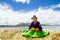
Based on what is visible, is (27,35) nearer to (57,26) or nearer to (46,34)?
(46,34)

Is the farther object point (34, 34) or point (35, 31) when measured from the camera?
point (35, 31)

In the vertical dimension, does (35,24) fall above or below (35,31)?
above

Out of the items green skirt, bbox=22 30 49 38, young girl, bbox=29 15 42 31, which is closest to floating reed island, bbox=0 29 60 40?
green skirt, bbox=22 30 49 38

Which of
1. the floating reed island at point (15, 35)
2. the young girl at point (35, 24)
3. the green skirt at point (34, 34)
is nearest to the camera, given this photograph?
the floating reed island at point (15, 35)

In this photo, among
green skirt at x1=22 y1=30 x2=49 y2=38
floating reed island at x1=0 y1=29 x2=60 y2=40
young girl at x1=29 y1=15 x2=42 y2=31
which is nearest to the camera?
floating reed island at x1=0 y1=29 x2=60 y2=40

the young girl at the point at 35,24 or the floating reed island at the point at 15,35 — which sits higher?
the young girl at the point at 35,24

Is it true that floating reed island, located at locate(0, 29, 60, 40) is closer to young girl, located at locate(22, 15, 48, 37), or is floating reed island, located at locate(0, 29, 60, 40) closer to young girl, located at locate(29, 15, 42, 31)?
young girl, located at locate(22, 15, 48, 37)

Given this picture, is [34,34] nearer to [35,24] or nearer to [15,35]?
[35,24]

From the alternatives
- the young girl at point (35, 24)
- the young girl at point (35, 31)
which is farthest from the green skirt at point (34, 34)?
the young girl at point (35, 24)

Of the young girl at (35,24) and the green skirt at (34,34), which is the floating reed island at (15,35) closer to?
the green skirt at (34,34)

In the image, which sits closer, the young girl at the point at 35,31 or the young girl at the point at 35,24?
the young girl at the point at 35,31

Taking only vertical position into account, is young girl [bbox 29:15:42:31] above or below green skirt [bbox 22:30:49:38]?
above

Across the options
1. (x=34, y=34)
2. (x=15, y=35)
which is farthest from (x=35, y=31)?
(x=15, y=35)

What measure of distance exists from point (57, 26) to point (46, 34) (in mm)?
1242
